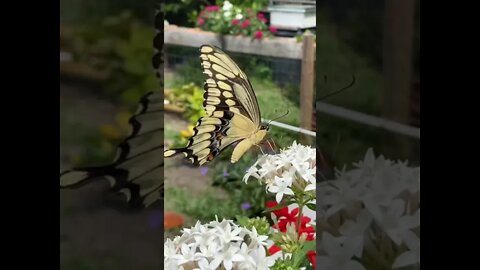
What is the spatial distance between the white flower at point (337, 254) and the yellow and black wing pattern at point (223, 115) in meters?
0.23

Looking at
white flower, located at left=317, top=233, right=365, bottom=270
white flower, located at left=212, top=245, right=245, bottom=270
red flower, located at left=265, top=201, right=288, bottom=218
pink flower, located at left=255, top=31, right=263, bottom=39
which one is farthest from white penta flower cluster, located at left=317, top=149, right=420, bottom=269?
pink flower, located at left=255, top=31, right=263, bottom=39

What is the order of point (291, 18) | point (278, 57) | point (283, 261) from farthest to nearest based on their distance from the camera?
point (278, 57), point (291, 18), point (283, 261)

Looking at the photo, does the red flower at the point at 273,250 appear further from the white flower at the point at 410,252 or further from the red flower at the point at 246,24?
the red flower at the point at 246,24

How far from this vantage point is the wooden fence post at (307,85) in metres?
0.97

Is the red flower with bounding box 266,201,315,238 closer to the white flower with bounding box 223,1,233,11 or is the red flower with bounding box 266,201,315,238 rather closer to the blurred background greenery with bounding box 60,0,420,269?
the blurred background greenery with bounding box 60,0,420,269

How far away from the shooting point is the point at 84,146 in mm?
665

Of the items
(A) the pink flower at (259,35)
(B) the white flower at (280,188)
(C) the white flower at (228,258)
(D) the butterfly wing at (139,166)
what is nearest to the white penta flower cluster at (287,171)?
(B) the white flower at (280,188)

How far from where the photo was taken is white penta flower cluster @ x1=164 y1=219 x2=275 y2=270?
0.78m

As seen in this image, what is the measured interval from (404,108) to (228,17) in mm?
700

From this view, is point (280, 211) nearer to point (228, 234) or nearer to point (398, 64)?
point (228, 234)
